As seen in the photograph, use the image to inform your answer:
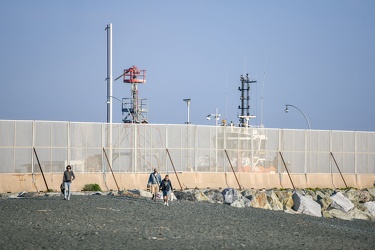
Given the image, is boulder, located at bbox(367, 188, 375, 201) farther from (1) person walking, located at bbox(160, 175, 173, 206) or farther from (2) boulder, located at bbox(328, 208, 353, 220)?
(1) person walking, located at bbox(160, 175, 173, 206)

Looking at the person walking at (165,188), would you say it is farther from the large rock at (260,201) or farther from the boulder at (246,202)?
the large rock at (260,201)

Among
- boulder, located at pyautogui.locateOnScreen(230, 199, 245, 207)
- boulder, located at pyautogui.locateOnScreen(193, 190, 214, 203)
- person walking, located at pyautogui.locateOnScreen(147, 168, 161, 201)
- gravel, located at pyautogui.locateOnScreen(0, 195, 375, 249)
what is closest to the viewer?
Result: gravel, located at pyautogui.locateOnScreen(0, 195, 375, 249)

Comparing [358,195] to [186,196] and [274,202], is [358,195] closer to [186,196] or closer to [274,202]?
[274,202]

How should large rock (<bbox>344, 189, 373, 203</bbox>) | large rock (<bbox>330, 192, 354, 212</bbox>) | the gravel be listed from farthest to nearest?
large rock (<bbox>344, 189, 373, 203</bbox>), large rock (<bbox>330, 192, 354, 212</bbox>), the gravel

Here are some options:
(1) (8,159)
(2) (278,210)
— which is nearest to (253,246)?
(2) (278,210)

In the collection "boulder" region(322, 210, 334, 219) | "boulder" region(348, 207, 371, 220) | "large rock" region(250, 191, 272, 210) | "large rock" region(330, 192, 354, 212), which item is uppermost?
"large rock" region(250, 191, 272, 210)

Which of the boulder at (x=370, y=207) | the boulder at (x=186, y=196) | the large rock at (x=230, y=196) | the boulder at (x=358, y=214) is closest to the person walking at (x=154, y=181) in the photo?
the boulder at (x=186, y=196)

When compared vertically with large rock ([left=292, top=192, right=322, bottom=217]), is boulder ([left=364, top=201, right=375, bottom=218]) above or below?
below

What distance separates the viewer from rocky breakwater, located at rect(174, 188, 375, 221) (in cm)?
3638

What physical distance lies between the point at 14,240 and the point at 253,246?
6043 millimetres

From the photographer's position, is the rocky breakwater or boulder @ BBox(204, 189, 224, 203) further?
boulder @ BBox(204, 189, 224, 203)

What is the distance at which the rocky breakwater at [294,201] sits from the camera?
36.4 metres

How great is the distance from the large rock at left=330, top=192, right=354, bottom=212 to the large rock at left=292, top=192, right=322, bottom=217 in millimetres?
2875

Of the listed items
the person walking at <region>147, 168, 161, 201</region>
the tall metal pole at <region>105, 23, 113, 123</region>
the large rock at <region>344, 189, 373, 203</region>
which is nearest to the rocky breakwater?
the large rock at <region>344, 189, 373, 203</region>
